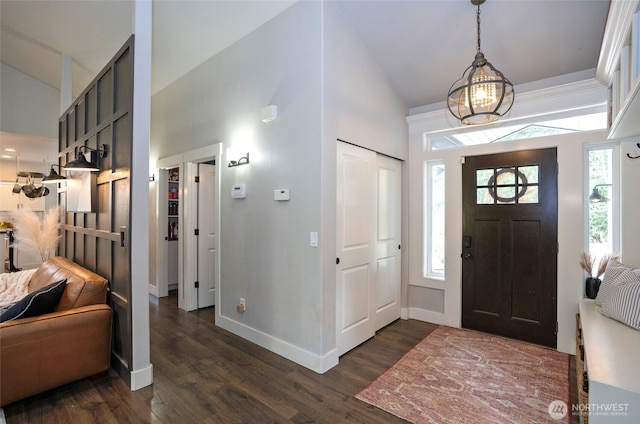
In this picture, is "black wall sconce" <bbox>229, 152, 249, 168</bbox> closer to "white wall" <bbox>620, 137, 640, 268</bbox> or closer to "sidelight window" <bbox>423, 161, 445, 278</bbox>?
"sidelight window" <bbox>423, 161, 445, 278</bbox>

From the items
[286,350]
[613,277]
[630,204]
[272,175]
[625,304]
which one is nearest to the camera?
[625,304]

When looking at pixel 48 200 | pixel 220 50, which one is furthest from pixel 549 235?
pixel 48 200

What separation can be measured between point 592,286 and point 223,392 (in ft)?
11.1

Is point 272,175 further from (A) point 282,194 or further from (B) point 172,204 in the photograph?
(B) point 172,204

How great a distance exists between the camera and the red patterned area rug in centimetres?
212

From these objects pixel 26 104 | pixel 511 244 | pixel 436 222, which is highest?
pixel 26 104

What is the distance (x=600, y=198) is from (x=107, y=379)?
475 cm

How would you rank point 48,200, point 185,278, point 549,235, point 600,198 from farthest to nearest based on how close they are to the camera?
point 48,200, point 185,278, point 549,235, point 600,198

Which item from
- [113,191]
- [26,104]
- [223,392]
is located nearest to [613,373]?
[223,392]

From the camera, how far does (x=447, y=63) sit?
3.28 metres

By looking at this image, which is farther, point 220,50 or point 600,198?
point 220,50

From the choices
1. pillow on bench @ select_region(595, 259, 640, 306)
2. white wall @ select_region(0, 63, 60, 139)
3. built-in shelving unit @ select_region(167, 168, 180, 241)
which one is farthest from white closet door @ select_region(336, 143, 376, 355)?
white wall @ select_region(0, 63, 60, 139)

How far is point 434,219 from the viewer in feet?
13.2

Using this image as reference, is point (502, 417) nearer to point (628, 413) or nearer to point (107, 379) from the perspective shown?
point (628, 413)
